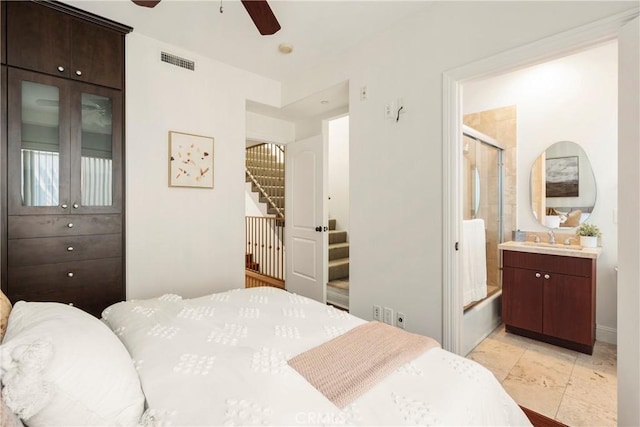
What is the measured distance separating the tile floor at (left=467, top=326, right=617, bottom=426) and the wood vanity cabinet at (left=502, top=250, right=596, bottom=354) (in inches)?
5.3

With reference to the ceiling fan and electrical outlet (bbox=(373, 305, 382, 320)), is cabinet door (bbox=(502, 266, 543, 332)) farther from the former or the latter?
the ceiling fan

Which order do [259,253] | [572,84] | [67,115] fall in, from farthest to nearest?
[259,253]
[572,84]
[67,115]

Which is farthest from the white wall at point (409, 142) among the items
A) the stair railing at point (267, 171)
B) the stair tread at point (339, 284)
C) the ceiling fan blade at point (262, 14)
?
the stair railing at point (267, 171)

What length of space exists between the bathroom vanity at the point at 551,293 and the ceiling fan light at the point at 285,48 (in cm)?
283

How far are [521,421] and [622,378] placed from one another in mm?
839

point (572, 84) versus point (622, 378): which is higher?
point (572, 84)

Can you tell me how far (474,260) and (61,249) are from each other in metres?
3.53

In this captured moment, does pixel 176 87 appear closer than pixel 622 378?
No

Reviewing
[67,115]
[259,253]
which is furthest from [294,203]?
[67,115]

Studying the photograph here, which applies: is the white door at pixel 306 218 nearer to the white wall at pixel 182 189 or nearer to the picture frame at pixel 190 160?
the white wall at pixel 182 189

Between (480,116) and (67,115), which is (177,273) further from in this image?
(480,116)

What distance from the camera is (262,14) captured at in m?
1.83

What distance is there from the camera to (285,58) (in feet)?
10.0

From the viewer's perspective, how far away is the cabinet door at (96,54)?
232cm
